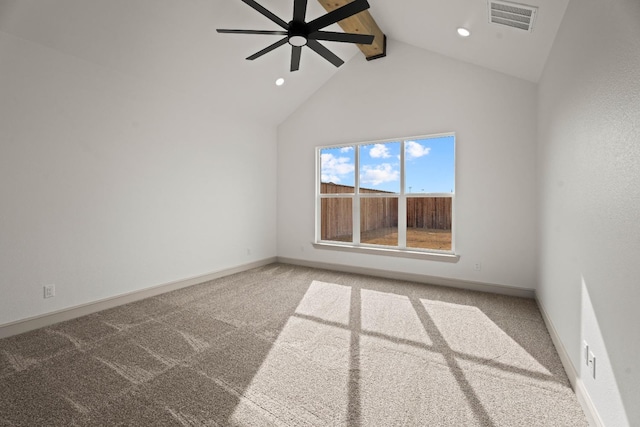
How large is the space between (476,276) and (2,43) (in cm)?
550

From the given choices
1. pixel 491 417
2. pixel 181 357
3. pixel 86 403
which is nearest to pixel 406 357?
pixel 491 417

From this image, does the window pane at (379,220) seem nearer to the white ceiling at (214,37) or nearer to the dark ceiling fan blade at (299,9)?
the white ceiling at (214,37)

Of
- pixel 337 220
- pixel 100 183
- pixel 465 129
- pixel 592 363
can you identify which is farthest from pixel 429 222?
pixel 100 183

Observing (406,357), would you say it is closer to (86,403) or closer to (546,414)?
(546,414)

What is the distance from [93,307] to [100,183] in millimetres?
1328

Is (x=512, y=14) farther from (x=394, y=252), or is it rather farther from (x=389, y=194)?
(x=394, y=252)

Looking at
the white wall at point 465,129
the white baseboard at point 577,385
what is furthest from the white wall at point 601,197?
the white wall at point 465,129

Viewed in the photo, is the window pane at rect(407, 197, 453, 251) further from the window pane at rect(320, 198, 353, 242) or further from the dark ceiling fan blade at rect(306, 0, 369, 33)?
the dark ceiling fan blade at rect(306, 0, 369, 33)

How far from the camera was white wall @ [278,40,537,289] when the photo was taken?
3678 mm

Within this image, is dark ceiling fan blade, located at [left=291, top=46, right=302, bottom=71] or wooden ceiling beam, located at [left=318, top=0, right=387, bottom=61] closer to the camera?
dark ceiling fan blade, located at [left=291, top=46, right=302, bottom=71]

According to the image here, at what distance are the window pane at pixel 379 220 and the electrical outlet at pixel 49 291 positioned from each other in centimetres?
392

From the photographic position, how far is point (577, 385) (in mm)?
1837

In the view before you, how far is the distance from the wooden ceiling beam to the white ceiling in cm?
11

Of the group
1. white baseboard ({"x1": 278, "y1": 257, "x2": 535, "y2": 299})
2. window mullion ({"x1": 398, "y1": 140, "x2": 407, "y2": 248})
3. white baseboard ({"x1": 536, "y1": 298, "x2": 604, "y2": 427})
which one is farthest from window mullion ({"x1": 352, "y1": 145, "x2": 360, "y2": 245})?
white baseboard ({"x1": 536, "y1": 298, "x2": 604, "y2": 427})
